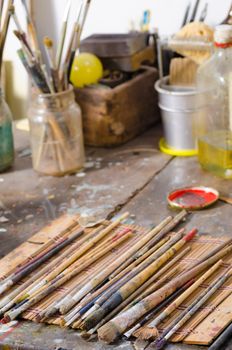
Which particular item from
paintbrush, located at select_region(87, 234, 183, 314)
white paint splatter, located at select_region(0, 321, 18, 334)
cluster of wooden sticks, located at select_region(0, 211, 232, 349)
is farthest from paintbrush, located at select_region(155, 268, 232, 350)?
white paint splatter, located at select_region(0, 321, 18, 334)

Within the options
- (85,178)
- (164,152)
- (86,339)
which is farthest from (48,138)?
(86,339)

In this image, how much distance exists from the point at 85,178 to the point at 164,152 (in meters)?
0.22

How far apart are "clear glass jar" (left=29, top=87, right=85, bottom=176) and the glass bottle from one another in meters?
0.29

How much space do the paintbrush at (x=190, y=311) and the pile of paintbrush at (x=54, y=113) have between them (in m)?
0.60

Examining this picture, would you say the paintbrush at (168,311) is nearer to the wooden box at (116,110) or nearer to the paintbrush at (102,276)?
the paintbrush at (102,276)

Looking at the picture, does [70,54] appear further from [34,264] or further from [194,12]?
[34,264]

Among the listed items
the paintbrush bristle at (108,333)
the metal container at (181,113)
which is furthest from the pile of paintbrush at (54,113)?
the paintbrush bristle at (108,333)

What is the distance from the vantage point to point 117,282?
3.67 ft

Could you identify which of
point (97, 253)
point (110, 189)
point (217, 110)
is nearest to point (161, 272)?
point (97, 253)

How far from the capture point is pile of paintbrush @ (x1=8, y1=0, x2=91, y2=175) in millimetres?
1567

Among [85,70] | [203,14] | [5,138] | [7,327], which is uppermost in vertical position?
[203,14]

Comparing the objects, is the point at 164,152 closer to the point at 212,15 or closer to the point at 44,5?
the point at 212,15

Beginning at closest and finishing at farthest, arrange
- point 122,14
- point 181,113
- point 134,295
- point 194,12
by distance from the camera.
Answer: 1. point 134,295
2. point 181,113
3. point 194,12
4. point 122,14

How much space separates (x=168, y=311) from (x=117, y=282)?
115 mm
